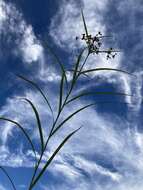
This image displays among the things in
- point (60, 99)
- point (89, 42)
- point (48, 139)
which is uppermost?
point (89, 42)

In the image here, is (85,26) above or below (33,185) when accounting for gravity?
above

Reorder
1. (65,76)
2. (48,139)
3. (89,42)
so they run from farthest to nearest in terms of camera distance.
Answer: (89,42) → (65,76) → (48,139)

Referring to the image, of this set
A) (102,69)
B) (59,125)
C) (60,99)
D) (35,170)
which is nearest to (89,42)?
(102,69)

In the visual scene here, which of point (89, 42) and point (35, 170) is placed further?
point (89, 42)

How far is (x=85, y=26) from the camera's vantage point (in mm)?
3379

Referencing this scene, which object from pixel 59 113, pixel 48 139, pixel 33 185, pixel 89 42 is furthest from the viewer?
pixel 89 42

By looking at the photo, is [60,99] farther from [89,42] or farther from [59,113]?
[89,42]

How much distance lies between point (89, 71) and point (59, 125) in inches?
30.5

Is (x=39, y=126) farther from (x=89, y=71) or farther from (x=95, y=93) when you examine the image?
(x=89, y=71)

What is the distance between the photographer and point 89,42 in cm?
344

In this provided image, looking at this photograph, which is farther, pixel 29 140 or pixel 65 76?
pixel 65 76

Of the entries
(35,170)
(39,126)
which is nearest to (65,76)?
(39,126)

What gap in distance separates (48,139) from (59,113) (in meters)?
0.30

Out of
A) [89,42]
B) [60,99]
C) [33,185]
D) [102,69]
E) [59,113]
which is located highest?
[89,42]
